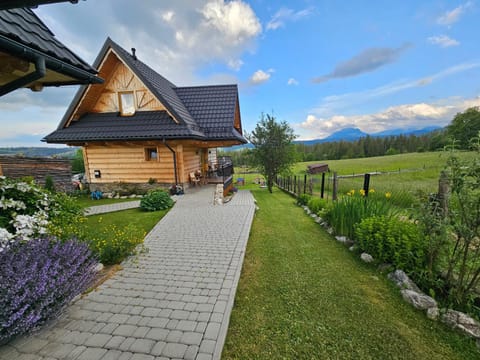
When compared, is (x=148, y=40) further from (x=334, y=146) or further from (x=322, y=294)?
(x=334, y=146)

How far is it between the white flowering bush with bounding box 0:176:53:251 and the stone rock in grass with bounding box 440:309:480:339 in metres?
5.47

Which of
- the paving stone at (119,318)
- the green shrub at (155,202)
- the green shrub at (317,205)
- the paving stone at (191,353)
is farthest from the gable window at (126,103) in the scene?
the paving stone at (191,353)

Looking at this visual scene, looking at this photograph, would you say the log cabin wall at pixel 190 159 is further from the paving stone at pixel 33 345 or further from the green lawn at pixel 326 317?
the paving stone at pixel 33 345

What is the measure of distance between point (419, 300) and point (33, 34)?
6667 mm

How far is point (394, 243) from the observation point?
3.25 meters

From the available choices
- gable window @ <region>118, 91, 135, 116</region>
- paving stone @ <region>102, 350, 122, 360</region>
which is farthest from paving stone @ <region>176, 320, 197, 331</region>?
gable window @ <region>118, 91, 135, 116</region>

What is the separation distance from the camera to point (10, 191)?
3.77 meters

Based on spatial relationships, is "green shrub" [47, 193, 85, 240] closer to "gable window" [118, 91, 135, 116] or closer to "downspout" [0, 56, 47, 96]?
"downspout" [0, 56, 47, 96]

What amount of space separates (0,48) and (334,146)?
6349 centimetres

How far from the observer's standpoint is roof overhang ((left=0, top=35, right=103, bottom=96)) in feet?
7.94

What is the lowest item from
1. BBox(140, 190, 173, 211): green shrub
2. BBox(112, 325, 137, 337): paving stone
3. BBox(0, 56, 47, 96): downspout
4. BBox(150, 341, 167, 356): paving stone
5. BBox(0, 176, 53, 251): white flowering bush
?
BBox(112, 325, 137, 337): paving stone

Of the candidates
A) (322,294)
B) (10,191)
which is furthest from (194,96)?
(322,294)

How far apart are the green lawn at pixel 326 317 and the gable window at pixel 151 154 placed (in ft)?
27.5

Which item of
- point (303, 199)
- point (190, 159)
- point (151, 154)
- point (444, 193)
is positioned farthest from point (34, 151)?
point (444, 193)
